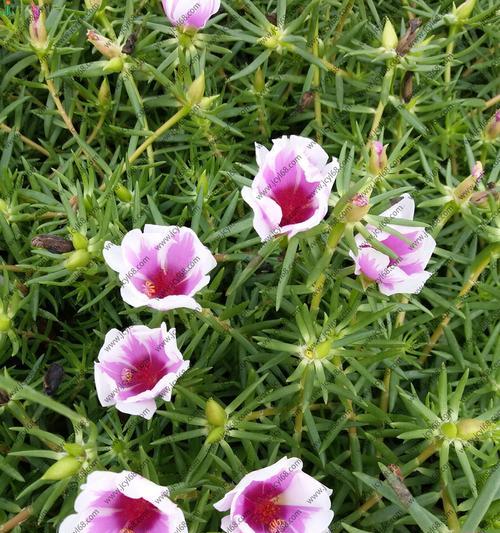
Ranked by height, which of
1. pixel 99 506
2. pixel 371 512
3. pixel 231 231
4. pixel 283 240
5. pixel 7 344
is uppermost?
pixel 283 240

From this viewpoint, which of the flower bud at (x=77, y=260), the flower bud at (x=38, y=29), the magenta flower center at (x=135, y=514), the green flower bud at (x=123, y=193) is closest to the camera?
the magenta flower center at (x=135, y=514)

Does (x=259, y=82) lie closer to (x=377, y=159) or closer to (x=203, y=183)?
(x=203, y=183)

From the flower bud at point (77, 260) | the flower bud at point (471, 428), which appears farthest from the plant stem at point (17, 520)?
the flower bud at point (471, 428)

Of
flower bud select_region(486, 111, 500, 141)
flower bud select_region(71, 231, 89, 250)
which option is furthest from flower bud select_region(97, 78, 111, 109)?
flower bud select_region(486, 111, 500, 141)

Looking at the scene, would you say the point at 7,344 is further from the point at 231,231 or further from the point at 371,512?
the point at 371,512

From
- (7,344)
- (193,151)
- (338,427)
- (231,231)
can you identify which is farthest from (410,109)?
(7,344)

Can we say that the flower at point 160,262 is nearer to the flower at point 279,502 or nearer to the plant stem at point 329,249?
the plant stem at point 329,249
